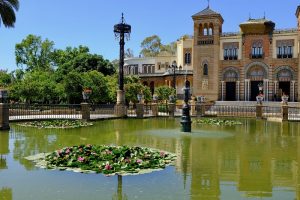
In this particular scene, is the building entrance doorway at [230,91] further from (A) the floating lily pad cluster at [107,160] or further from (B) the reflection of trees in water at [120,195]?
(B) the reflection of trees in water at [120,195]

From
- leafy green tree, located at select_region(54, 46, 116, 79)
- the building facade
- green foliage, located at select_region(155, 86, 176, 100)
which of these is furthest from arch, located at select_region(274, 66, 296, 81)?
leafy green tree, located at select_region(54, 46, 116, 79)

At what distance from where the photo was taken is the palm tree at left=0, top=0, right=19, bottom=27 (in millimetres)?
22281

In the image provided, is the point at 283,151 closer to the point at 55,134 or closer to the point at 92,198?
the point at 92,198

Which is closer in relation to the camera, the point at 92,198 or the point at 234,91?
the point at 92,198

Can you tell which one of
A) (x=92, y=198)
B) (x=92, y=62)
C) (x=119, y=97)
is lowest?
(x=92, y=198)

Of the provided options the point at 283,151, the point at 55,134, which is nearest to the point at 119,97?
the point at 55,134

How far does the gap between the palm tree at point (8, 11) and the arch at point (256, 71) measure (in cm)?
3340

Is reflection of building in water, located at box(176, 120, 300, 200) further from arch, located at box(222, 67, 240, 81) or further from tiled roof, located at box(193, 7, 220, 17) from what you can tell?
tiled roof, located at box(193, 7, 220, 17)

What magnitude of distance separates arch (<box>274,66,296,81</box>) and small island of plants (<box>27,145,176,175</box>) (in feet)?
134

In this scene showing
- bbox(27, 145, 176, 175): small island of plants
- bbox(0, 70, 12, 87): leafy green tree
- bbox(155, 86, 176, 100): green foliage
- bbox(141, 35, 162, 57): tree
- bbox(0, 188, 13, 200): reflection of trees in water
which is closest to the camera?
bbox(0, 188, 13, 200): reflection of trees in water

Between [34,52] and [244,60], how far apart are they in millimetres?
30242

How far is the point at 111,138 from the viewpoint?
1493cm

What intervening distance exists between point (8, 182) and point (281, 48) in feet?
147

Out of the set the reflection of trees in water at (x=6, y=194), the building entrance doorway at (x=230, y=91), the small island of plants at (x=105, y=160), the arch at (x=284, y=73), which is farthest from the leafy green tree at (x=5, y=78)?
the reflection of trees in water at (x=6, y=194)
